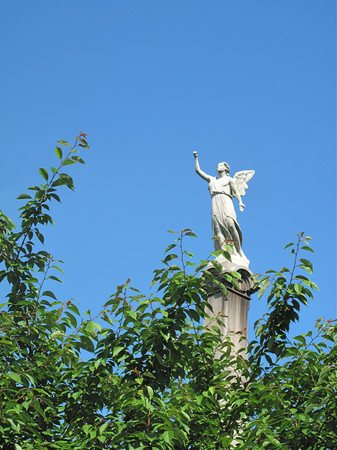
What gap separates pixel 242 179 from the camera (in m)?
14.1

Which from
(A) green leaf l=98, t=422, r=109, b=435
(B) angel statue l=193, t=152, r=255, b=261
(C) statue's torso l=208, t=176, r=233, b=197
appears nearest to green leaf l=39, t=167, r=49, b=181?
(A) green leaf l=98, t=422, r=109, b=435

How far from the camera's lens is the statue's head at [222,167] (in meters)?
13.8

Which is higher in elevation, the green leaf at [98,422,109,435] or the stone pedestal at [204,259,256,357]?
the stone pedestal at [204,259,256,357]

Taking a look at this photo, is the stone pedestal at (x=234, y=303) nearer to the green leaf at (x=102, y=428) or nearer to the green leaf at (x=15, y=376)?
the green leaf at (x=102, y=428)

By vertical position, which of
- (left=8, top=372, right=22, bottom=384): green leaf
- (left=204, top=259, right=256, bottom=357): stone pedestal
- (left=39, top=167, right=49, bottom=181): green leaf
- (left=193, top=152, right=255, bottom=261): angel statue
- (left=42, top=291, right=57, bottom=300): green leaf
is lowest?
(left=8, top=372, right=22, bottom=384): green leaf

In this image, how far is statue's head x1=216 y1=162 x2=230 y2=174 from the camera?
13.8 metres

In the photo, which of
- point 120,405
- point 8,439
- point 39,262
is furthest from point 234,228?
point 8,439

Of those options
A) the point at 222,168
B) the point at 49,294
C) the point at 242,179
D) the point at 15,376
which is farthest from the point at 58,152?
the point at 242,179

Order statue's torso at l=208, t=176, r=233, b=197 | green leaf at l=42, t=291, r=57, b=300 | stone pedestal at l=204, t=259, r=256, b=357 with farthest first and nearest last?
statue's torso at l=208, t=176, r=233, b=197, stone pedestal at l=204, t=259, r=256, b=357, green leaf at l=42, t=291, r=57, b=300

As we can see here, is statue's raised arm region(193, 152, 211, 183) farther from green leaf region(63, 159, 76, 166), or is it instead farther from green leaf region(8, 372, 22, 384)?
green leaf region(8, 372, 22, 384)

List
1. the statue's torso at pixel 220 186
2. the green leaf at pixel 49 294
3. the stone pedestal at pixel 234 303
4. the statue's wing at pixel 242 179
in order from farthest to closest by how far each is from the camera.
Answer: the statue's wing at pixel 242 179, the statue's torso at pixel 220 186, the stone pedestal at pixel 234 303, the green leaf at pixel 49 294

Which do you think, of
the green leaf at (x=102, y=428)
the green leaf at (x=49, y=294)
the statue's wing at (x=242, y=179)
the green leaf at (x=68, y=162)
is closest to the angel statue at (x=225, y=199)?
the statue's wing at (x=242, y=179)

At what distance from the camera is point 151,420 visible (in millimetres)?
5926

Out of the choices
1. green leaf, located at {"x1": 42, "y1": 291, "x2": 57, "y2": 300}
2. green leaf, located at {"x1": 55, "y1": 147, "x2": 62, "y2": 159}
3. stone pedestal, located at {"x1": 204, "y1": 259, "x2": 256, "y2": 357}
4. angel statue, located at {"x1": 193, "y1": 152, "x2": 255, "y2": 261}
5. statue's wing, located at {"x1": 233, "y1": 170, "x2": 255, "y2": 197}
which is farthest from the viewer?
statue's wing, located at {"x1": 233, "y1": 170, "x2": 255, "y2": 197}
